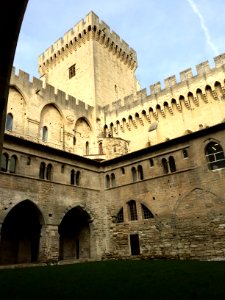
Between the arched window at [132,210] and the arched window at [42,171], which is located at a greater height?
the arched window at [42,171]

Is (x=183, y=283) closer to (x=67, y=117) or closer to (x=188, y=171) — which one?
(x=188, y=171)

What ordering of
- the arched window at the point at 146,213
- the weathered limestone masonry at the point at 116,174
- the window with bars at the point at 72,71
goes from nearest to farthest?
the weathered limestone masonry at the point at 116,174 → the arched window at the point at 146,213 → the window with bars at the point at 72,71

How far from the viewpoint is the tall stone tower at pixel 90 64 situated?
29062 millimetres

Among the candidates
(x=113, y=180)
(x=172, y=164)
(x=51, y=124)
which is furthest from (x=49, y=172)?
(x=172, y=164)

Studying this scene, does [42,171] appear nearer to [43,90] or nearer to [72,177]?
[72,177]

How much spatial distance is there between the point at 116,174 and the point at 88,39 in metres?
19.0

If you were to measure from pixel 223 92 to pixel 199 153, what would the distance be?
6.85 m

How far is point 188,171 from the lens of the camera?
16438 millimetres

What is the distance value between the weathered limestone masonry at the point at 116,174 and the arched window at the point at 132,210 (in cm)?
9

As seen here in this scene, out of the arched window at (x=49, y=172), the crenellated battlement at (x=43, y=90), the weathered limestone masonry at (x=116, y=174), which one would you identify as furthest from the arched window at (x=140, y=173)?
the crenellated battlement at (x=43, y=90)

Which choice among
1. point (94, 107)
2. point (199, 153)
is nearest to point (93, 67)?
point (94, 107)

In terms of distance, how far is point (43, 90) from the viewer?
22.7 m

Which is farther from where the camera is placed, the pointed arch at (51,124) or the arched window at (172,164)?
the pointed arch at (51,124)

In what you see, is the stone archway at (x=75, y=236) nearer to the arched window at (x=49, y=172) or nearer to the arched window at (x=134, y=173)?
the arched window at (x=49, y=172)
